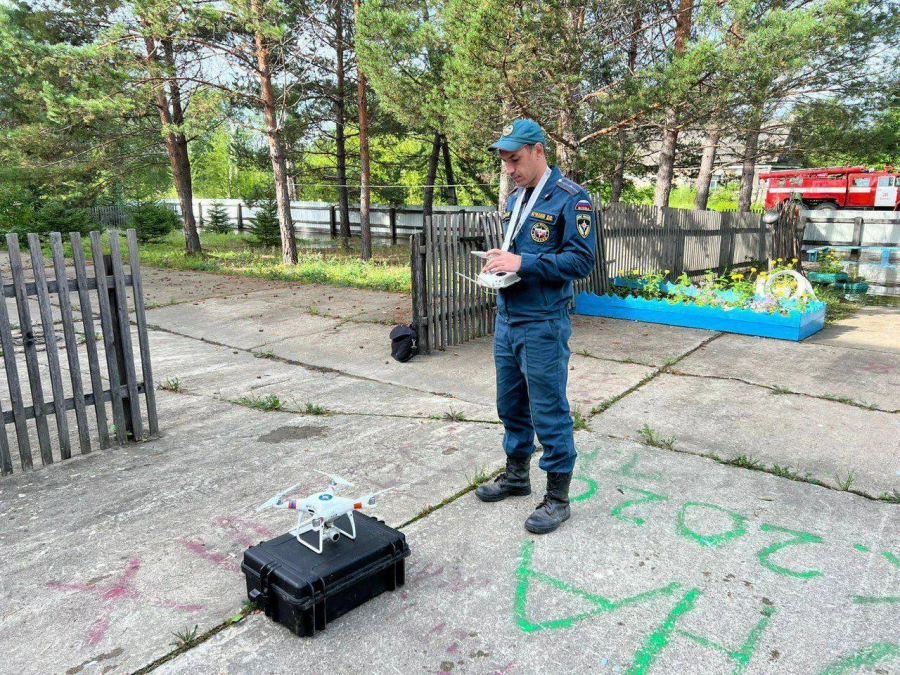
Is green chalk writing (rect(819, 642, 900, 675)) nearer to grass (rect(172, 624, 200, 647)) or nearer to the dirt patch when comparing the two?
grass (rect(172, 624, 200, 647))

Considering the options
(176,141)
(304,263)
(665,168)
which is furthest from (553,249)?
(176,141)

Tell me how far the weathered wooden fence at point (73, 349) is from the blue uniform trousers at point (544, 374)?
2.23 m

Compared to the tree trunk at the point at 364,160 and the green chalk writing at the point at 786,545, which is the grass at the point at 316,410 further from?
the tree trunk at the point at 364,160

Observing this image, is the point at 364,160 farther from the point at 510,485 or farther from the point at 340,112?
the point at 510,485

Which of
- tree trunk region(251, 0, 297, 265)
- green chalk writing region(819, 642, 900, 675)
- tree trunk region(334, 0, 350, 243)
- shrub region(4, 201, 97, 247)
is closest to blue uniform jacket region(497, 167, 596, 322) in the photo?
green chalk writing region(819, 642, 900, 675)

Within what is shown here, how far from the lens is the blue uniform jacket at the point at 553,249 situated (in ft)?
9.37

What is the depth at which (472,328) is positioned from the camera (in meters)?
7.22

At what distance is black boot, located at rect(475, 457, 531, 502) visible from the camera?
3.32 metres

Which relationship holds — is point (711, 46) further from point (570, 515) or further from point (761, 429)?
point (570, 515)

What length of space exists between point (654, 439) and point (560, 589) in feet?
6.08

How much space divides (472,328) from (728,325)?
305cm

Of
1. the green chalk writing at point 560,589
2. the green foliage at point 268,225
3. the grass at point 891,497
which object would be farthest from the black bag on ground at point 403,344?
the green foliage at point 268,225

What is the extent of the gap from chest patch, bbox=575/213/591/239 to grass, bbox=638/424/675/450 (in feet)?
5.84

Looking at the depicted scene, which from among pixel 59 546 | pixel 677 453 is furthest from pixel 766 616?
pixel 59 546
